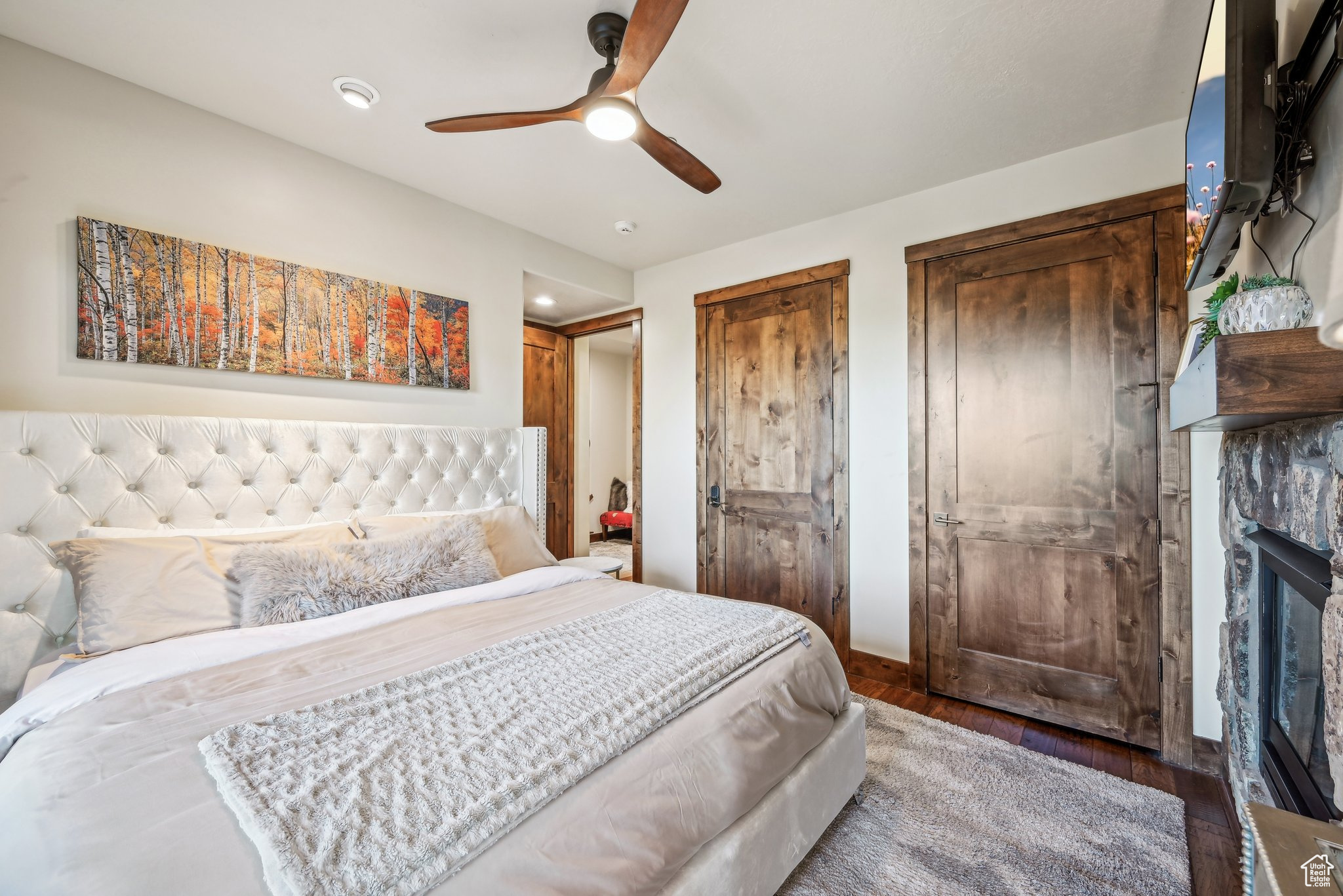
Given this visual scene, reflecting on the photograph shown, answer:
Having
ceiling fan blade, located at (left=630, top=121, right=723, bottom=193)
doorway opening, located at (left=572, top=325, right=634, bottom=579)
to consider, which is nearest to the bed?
ceiling fan blade, located at (left=630, top=121, right=723, bottom=193)

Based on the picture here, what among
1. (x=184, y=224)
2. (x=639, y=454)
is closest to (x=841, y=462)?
(x=639, y=454)

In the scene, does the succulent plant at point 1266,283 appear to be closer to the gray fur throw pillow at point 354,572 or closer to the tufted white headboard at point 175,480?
the gray fur throw pillow at point 354,572

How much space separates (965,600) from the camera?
2.68m

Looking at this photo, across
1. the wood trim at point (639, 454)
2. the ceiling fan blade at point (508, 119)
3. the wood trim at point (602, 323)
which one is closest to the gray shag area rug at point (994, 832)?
the wood trim at point (639, 454)

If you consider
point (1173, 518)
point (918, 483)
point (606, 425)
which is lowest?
point (1173, 518)

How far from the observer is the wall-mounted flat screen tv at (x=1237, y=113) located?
3.72ft

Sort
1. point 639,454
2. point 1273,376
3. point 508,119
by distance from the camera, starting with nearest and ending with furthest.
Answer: point 1273,376 < point 508,119 < point 639,454

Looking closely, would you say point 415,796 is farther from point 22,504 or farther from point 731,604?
point 22,504


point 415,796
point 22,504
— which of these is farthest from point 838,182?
point 22,504

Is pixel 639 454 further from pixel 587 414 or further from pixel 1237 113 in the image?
pixel 1237 113

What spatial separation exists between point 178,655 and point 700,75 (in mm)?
2429

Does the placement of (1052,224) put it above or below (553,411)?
above

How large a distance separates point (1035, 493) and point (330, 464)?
318 centimetres

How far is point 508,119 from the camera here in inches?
71.1
